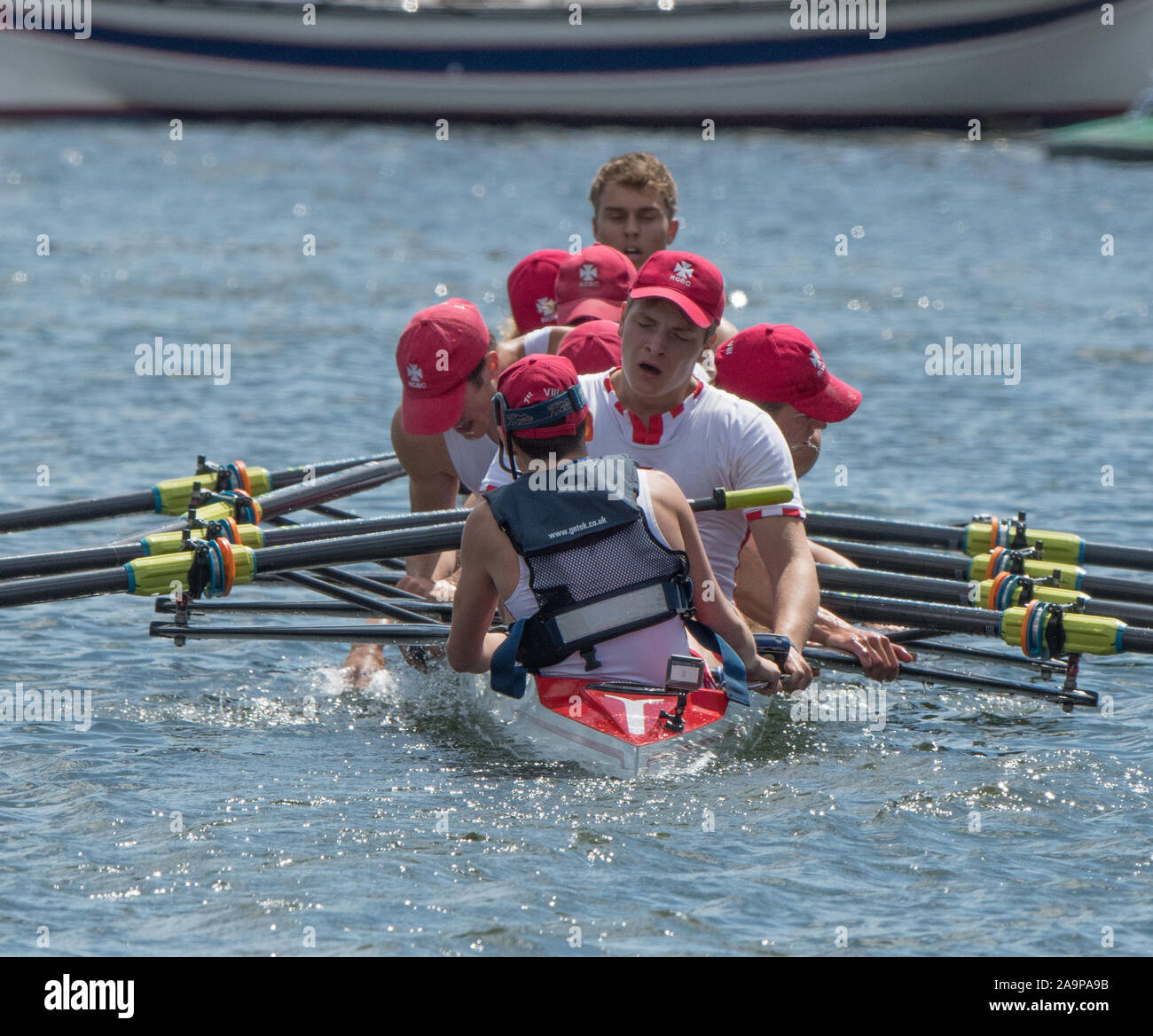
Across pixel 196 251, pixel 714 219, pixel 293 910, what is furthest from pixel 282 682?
pixel 714 219

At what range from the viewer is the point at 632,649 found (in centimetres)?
598

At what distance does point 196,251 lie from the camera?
78.3ft

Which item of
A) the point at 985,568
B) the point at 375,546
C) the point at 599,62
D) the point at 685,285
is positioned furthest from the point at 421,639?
the point at 599,62

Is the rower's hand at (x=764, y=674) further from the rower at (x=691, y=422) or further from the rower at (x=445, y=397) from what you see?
the rower at (x=445, y=397)

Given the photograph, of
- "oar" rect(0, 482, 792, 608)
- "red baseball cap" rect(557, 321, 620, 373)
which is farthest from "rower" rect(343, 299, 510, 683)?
"oar" rect(0, 482, 792, 608)

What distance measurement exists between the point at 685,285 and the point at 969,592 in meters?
1.86

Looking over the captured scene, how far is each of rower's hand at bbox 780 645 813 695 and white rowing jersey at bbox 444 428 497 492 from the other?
194 centimetres

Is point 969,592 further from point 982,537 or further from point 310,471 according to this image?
point 310,471

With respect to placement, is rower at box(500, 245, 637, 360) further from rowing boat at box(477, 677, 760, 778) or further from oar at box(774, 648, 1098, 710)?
rowing boat at box(477, 677, 760, 778)

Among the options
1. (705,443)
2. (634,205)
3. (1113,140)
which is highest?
(1113,140)

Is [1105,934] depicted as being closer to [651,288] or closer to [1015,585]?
[1015,585]
